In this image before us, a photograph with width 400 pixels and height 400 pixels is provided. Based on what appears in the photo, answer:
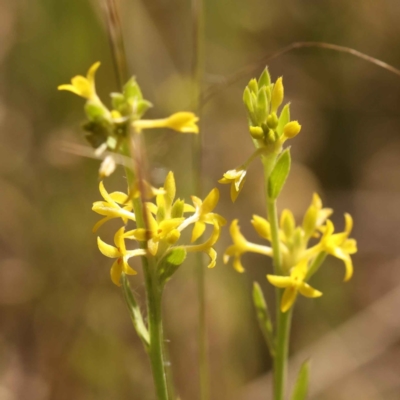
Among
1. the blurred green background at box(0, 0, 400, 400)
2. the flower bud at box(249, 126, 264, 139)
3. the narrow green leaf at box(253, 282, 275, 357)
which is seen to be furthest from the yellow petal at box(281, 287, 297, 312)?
the blurred green background at box(0, 0, 400, 400)

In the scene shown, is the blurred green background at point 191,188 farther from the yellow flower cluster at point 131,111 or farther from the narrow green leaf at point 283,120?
the yellow flower cluster at point 131,111

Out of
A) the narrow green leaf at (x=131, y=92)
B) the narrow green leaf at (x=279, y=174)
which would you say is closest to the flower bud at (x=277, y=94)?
the narrow green leaf at (x=279, y=174)

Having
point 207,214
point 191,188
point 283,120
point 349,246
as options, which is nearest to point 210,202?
point 207,214

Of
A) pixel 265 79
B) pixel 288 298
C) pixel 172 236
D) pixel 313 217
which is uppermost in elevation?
pixel 265 79

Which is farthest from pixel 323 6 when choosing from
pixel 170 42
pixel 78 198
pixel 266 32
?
pixel 78 198

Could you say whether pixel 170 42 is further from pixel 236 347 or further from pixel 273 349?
pixel 273 349

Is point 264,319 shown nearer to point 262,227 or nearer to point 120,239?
point 262,227
